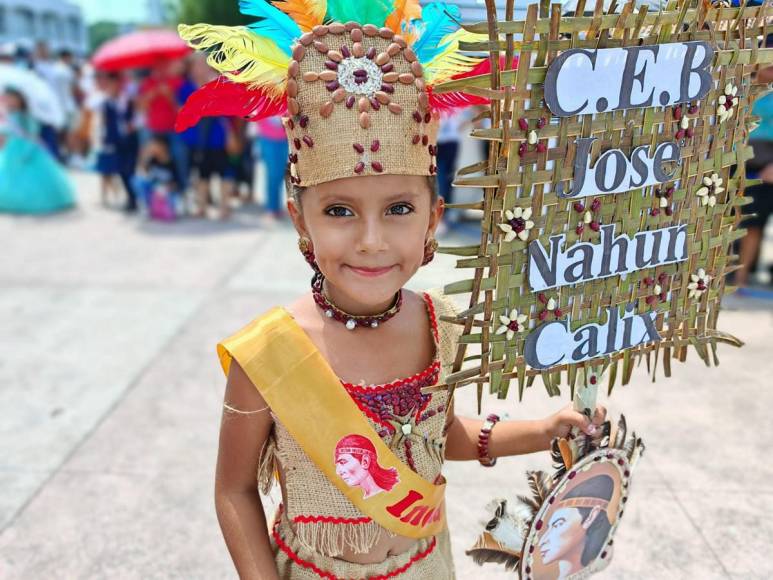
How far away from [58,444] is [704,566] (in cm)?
266

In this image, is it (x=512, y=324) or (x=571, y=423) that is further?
(x=571, y=423)

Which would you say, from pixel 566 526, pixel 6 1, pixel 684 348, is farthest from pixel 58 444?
pixel 6 1

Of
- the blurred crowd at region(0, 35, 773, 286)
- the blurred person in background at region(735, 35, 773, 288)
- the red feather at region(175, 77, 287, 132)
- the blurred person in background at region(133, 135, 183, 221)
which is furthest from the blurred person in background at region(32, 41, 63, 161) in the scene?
the red feather at region(175, 77, 287, 132)

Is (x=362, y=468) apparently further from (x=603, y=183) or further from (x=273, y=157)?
(x=273, y=157)

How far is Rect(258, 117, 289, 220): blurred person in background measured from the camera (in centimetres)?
714

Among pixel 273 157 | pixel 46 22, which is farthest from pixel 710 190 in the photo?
pixel 46 22

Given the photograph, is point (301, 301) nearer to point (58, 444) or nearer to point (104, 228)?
point (58, 444)

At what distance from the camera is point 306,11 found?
126cm

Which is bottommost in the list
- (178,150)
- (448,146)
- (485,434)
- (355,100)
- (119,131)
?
(178,150)

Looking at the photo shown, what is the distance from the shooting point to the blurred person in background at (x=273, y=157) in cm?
714

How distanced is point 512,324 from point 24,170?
8.05 metres

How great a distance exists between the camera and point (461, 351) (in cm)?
125

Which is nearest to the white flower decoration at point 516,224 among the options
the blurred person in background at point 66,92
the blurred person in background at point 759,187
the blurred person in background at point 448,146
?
the blurred person in background at point 759,187

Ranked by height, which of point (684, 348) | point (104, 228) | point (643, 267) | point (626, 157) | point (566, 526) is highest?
point (626, 157)
